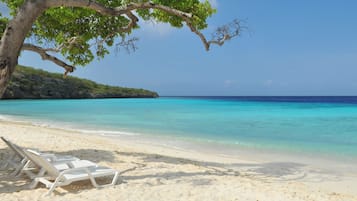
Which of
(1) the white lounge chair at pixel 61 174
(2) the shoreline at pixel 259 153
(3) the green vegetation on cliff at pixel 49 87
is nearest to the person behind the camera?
(1) the white lounge chair at pixel 61 174

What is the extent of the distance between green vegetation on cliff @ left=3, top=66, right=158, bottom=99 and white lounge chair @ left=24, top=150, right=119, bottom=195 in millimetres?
75375

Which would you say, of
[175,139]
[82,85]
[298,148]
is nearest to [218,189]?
[298,148]

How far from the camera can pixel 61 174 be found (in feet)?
18.8

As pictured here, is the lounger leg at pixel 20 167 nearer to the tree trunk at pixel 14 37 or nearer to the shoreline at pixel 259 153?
the tree trunk at pixel 14 37

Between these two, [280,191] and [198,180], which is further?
[198,180]

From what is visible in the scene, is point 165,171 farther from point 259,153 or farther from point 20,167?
point 259,153

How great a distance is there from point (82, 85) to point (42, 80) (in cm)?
2100

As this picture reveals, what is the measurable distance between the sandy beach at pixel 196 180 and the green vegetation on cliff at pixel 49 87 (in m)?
73.2

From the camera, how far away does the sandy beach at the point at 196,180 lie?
233 inches

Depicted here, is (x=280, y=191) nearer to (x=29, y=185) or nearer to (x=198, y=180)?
(x=198, y=180)

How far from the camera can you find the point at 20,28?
5.59 meters

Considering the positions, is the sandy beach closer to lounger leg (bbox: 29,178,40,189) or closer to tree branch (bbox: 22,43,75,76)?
lounger leg (bbox: 29,178,40,189)

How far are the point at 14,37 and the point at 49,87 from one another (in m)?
91.4

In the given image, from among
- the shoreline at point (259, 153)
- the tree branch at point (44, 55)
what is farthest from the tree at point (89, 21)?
the shoreline at point (259, 153)
